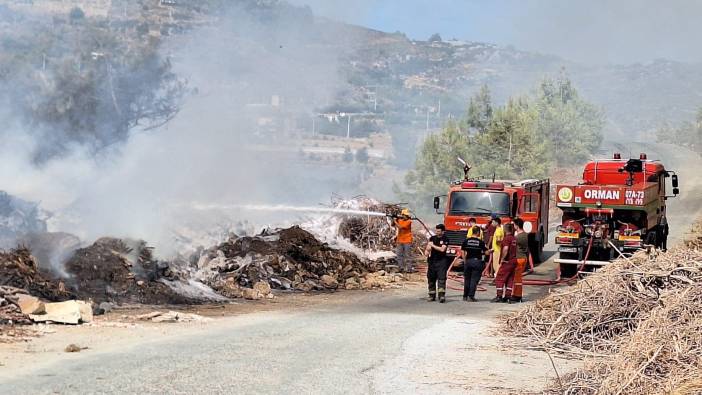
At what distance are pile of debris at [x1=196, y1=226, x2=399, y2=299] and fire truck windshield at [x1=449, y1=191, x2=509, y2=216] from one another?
257 centimetres

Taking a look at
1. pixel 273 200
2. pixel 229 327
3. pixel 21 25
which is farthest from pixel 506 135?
pixel 229 327

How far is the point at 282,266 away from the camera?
68.7 ft

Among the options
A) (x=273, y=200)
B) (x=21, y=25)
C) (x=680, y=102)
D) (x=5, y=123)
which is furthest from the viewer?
(x=680, y=102)

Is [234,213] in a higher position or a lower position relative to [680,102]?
lower

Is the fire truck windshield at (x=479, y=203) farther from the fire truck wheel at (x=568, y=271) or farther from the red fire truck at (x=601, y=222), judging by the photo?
the fire truck wheel at (x=568, y=271)

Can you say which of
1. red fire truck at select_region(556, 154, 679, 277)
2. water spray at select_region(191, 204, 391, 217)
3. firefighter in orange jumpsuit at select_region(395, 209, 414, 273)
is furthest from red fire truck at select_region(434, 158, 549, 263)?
water spray at select_region(191, 204, 391, 217)

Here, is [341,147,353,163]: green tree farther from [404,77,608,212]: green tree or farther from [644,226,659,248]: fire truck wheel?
[644,226,659,248]: fire truck wheel

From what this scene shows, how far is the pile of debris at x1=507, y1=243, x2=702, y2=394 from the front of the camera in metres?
8.95

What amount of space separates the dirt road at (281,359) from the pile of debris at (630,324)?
0.67 meters

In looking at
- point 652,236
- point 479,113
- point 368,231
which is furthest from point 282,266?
point 479,113

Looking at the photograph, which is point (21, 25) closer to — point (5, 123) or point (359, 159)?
point (5, 123)

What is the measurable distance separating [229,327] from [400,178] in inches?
1779

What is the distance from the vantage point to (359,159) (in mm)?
59812

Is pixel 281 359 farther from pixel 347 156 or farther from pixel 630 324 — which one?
pixel 347 156
